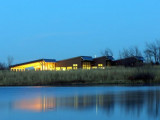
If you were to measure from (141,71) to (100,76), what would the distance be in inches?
178

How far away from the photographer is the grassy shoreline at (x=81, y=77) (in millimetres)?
31219

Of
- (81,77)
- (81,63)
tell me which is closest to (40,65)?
(81,63)

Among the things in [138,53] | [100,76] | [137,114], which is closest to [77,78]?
[100,76]

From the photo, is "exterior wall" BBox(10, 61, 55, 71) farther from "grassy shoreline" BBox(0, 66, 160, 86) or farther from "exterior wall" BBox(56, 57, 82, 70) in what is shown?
"grassy shoreline" BBox(0, 66, 160, 86)

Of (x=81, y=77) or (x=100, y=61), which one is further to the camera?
(x=100, y=61)

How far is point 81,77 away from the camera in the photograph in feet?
107

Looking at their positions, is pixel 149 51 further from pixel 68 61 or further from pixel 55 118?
pixel 55 118

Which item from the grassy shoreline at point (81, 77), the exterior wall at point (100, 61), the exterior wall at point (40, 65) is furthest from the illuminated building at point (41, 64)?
the grassy shoreline at point (81, 77)

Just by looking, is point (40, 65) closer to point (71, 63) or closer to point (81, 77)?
point (71, 63)

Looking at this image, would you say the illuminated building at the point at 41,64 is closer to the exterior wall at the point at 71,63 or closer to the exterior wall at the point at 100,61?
the exterior wall at the point at 71,63

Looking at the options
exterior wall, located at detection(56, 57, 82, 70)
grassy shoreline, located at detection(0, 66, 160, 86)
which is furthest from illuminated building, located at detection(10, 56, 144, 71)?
grassy shoreline, located at detection(0, 66, 160, 86)

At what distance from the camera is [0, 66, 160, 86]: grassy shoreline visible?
31219 millimetres

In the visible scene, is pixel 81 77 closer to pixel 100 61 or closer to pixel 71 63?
pixel 100 61

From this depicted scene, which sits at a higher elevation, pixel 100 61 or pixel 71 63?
pixel 100 61
